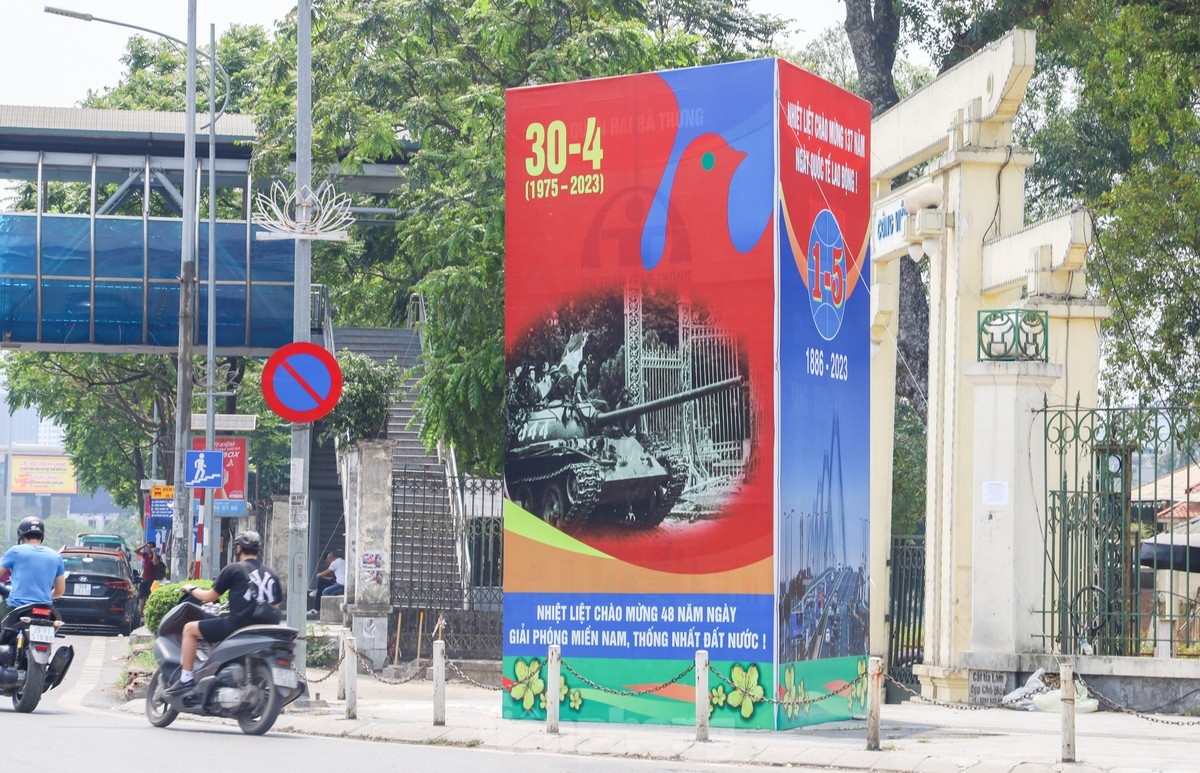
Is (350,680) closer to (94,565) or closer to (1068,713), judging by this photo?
(1068,713)

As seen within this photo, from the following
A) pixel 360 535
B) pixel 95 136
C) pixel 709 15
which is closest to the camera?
pixel 360 535

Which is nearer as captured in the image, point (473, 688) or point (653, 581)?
point (653, 581)

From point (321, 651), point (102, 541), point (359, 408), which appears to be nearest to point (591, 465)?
point (321, 651)

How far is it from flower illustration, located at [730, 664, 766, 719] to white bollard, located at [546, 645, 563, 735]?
139 centimetres

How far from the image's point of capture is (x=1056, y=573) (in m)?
17.6

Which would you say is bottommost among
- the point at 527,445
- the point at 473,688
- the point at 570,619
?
the point at 473,688

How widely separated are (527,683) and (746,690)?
209cm

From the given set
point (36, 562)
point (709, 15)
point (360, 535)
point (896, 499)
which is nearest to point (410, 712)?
point (36, 562)

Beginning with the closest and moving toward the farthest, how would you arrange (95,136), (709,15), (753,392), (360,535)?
(753,392) → (360,535) → (709,15) → (95,136)

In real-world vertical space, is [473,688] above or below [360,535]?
below

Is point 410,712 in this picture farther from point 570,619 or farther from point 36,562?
point 36,562

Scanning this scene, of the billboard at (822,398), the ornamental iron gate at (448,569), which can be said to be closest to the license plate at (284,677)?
the billboard at (822,398)

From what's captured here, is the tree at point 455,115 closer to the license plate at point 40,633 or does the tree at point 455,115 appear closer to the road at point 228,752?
the license plate at point 40,633

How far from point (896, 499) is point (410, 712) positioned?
25.1 m
